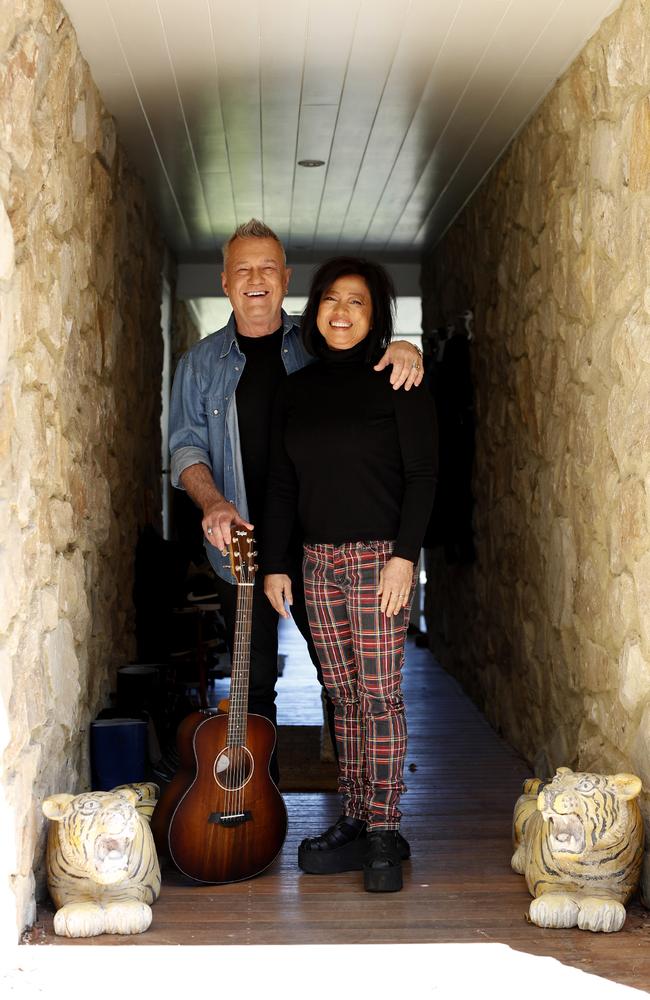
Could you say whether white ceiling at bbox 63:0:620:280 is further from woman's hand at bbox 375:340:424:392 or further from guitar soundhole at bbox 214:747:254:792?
guitar soundhole at bbox 214:747:254:792

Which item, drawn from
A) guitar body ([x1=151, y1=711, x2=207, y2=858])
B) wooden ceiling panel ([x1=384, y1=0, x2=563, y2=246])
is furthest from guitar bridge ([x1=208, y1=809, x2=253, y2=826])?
wooden ceiling panel ([x1=384, y1=0, x2=563, y2=246])

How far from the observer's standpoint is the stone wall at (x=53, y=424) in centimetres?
229

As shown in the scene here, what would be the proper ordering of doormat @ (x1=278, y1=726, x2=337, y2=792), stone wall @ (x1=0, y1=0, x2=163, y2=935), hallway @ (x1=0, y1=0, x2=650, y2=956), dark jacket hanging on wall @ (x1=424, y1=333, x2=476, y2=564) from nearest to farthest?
1. stone wall @ (x1=0, y1=0, x2=163, y2=935)
2. hallway @ (x1=0, y1=0, x2=650, y2=956)
3. doormat @ (x1=278, y1=726, x2=337, y2=792)
4. dark jacket hanging on wall @ (x1=424, y1=333, x2=476, y2=564)

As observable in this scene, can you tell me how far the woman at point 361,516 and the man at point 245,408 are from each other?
27 centimetres

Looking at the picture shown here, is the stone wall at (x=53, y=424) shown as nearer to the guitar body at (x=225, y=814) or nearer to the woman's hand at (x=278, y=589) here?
the guitar body at (x=225, y=814)

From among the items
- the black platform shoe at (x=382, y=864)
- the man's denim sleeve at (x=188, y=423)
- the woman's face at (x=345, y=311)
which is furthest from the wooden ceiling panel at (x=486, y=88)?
the black platform shoe at (x=382, y=864)

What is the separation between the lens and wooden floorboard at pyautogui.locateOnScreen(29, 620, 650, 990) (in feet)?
7.73

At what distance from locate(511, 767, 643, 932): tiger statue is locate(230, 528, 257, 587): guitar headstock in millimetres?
937

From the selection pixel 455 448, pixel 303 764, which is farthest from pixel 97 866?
pixel 455 448

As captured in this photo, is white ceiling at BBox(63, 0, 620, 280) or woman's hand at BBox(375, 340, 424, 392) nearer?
woman's hand at BBox(375, 340, 424, 392)

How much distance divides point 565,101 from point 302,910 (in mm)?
2469

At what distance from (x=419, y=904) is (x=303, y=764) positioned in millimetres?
1397

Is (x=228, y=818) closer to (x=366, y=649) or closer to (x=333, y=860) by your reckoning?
(x=333, y=860)

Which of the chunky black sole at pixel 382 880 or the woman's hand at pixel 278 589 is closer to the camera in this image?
the chunky black sole at pixel 382 880
